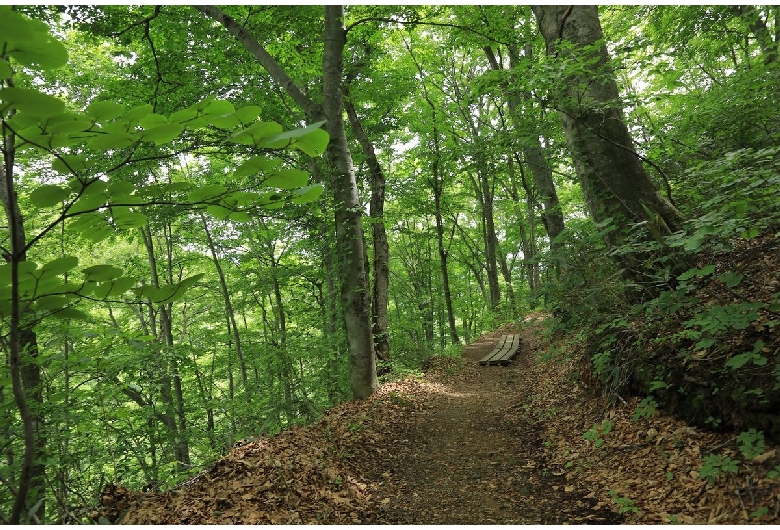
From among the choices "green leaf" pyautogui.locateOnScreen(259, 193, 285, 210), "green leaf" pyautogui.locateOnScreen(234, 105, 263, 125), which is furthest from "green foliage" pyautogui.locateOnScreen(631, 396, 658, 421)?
"green leaf" pyautogui.locateOnScreen(234, 105, 263, 125)

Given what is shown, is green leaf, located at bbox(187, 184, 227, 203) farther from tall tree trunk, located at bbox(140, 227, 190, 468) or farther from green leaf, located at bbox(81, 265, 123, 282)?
tall tree trunk, located at bbox(140, 227, 190, 468)

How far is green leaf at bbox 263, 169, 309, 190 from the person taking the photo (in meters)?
0.96

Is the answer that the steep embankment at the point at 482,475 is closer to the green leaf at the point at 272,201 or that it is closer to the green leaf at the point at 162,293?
the green leaf at the point at 162,293

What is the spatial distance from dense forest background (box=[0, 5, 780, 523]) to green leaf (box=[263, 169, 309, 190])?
0.01 m

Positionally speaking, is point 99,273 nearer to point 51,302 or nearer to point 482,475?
point 51,302

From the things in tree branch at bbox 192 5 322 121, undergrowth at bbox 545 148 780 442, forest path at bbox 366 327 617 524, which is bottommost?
forest path at bbox 366 327 617 524

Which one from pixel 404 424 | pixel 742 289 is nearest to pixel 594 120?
pixel 742 289

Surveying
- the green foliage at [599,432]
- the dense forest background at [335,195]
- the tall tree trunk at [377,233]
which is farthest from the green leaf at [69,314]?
the tall tree trunk at [377,233]

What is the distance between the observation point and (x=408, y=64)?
13.8 metres

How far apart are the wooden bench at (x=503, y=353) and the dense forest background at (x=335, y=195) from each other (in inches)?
51.8

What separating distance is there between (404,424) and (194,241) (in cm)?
1218

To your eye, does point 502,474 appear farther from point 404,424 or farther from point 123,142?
point 123,142

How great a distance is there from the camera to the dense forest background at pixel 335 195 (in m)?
0.97

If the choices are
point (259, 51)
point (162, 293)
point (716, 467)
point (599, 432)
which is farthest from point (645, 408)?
point (259, 51)
